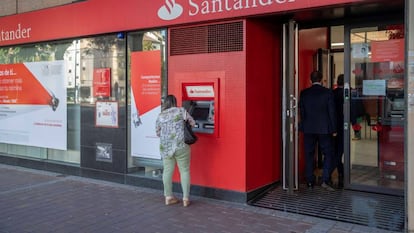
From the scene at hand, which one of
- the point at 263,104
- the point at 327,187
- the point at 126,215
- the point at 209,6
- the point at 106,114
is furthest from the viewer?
the point at 106,114

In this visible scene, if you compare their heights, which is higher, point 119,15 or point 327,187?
point 119,15

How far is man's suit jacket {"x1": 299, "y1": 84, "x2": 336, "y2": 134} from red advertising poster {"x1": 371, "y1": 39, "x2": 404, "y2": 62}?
822mm

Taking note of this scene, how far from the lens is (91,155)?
26.4 ft

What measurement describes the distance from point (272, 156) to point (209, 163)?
3.38ft

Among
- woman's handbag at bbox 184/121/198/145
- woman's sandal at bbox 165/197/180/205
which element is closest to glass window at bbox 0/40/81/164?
woman's sandal at bbox 165/197/180/205

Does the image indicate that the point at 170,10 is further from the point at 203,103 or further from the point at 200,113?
the point at 200,113

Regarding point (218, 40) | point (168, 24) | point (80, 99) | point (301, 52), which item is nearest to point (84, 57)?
point (80, 99)

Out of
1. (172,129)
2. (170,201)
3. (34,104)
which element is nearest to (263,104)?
A: (172,129)

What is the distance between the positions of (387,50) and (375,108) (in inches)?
32.8

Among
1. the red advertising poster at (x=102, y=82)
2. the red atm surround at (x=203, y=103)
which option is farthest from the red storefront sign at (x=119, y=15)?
the red atm surround at (x=203, y=103)

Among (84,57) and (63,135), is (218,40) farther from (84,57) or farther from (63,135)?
(63,135)

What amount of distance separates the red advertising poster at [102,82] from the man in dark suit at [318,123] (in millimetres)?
3312

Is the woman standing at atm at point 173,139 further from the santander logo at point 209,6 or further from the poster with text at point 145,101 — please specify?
the santander logo at point 209,6

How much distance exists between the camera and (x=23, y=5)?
9.30 m
